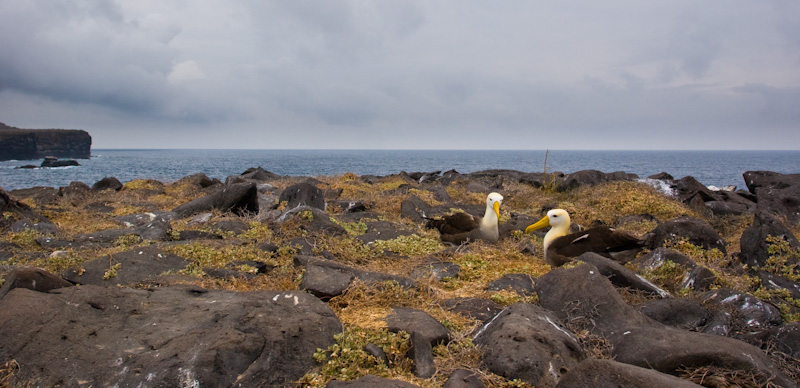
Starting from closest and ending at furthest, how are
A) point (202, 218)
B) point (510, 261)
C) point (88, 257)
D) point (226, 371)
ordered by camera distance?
point (226, 371) → point (88, 257) → point (510, 261) → point (202, 218)

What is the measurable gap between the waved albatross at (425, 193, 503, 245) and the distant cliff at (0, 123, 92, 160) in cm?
16474

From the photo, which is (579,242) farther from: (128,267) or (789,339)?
(128,267)

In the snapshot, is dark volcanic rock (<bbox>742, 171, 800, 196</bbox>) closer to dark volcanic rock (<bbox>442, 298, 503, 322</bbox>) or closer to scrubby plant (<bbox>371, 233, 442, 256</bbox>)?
scrubby plant (<bbox>371, 233, 442, 256</bbox>)

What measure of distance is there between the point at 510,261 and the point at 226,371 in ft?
21.4

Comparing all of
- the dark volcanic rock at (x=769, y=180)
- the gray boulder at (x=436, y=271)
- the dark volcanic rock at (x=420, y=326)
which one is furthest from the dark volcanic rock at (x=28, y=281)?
the dark volcanic rock at (x=769, y=180)

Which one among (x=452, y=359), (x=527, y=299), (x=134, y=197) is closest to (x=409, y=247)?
(x=527, y=299)

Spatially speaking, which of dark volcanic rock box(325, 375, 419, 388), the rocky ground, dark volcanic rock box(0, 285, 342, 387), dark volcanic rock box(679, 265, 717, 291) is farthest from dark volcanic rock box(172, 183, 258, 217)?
dark volcanic rock box(679, 265, 717, 291)

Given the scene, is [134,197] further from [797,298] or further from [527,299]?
[797,298]

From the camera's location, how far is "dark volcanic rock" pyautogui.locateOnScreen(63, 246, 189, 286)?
668cm

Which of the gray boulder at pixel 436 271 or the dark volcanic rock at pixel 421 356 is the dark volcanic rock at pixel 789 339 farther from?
the gray boulder at pixel 436 271

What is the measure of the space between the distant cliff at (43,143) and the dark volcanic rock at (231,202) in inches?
6209

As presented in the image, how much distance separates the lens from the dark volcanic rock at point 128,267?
6.68m

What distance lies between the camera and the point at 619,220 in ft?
46.7

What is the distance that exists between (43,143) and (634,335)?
186m
